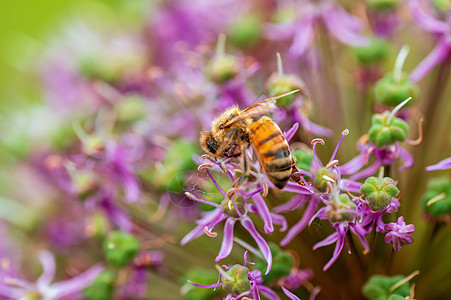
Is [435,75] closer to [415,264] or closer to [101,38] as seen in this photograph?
[415,264]

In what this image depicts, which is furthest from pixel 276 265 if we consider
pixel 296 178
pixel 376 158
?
pixel 376 158

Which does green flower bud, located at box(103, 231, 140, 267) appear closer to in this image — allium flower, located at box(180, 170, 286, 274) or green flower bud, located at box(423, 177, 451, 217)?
allium flower, located at box(180, 170, 286, 274)

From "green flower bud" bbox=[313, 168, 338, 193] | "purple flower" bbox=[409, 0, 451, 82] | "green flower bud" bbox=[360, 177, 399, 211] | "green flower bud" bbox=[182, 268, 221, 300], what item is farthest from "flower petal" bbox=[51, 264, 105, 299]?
"purple flower" bbox=[409, 0, 451, 82]

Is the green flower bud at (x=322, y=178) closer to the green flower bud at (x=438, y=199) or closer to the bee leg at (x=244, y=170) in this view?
the bee leg at (x=244, y=170)

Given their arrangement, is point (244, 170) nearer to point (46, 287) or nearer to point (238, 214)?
point (238, 214)

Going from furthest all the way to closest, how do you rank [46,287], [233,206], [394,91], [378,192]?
[46,287] → [394,91] → [233,206] → [378,192]

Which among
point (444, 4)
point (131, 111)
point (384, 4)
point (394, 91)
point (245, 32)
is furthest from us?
point (245, 32)

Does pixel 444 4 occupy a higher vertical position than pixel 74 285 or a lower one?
higher
